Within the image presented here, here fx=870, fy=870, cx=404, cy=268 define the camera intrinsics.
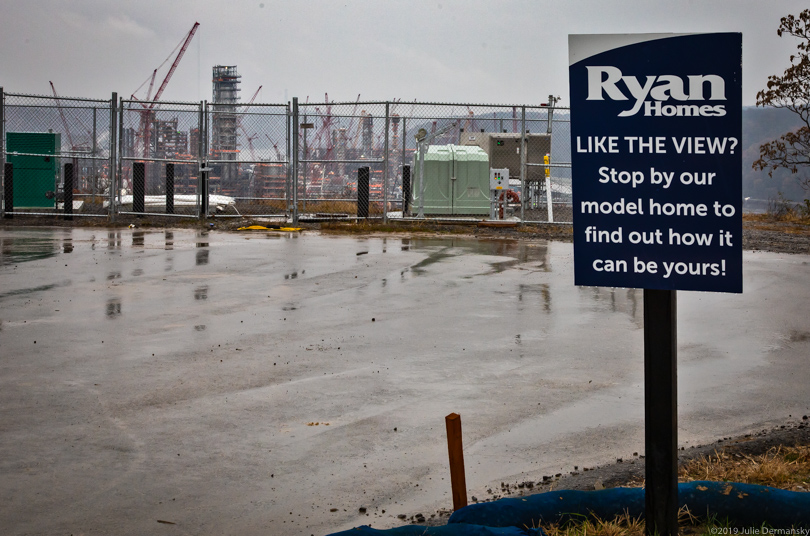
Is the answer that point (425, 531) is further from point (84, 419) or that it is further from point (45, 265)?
point (45, 265)

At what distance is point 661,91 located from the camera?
3361 millimetres

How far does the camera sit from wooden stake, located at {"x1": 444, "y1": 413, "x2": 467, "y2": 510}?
12.0 ft

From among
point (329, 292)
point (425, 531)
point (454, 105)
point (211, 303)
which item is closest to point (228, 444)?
point (425, 531)

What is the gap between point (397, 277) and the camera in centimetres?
1291

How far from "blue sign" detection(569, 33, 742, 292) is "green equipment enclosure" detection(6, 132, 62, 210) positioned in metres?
24.4

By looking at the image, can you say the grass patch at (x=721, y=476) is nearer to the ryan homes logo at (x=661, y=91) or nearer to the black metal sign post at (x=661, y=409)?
the black metal sign post at (x=661, y=409)

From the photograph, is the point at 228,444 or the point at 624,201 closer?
the point at 624,201

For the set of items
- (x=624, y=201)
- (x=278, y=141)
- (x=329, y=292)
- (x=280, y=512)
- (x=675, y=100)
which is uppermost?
(x=278, y=141)

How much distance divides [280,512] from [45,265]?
10.5 m

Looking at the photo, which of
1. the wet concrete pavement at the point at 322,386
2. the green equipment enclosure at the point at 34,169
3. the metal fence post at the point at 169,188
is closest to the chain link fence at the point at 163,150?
the metal fence post at the point at 169,188

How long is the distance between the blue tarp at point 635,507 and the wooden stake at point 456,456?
97 millimetres

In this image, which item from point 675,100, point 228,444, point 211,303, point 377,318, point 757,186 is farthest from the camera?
point 757,186

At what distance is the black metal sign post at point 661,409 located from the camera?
343 centimetres

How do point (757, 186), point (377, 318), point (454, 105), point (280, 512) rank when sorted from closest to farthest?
1. point (280, 512)
2. point (377, 318)
3. point (454, 105)
4. point (757, 186)
